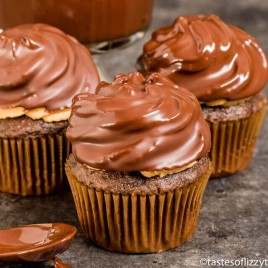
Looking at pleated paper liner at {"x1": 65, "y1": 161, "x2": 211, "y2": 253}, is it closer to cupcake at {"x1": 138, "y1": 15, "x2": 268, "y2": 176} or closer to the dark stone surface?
the dark stone surface

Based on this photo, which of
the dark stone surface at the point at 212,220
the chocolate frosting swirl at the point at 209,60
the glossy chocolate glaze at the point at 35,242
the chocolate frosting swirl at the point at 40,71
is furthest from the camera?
the chocolate frosting swirl at the point at 209,60

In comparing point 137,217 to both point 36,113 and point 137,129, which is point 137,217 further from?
point 36,113

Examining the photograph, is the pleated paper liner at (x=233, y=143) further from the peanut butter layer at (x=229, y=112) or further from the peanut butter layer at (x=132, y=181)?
the peanut butter layer at (x=132, y=181)

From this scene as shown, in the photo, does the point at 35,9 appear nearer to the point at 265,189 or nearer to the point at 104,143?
the point at 104,143

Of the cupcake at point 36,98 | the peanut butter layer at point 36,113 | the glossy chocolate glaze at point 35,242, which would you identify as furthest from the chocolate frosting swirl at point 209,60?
the glossy chocolate glaze at point 35,242

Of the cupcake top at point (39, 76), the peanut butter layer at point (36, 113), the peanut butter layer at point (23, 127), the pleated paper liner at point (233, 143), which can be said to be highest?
the cupcake top at point (39, 76)

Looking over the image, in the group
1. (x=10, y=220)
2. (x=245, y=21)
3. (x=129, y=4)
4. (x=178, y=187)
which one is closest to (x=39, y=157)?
(x=10, y=220)

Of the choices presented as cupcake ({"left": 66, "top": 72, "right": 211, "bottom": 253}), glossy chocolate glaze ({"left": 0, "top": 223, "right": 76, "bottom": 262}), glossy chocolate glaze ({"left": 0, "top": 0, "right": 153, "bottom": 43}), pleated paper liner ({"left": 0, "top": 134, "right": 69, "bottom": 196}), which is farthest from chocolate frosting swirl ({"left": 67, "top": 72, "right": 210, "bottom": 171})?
glossy chocolate glaze ({"left": 0, "top": 0, "right": 153, "bottom": 43})

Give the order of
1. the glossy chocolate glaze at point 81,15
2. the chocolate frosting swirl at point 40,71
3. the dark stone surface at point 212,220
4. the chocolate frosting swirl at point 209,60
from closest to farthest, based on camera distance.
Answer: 1. the dark stone surface at point 212,220
2. the chocolate frosting swirl at point 40,71
3. the chocolate frosting swirl at point 209,60
4. the glossy chocolate glaze at point 81,15
